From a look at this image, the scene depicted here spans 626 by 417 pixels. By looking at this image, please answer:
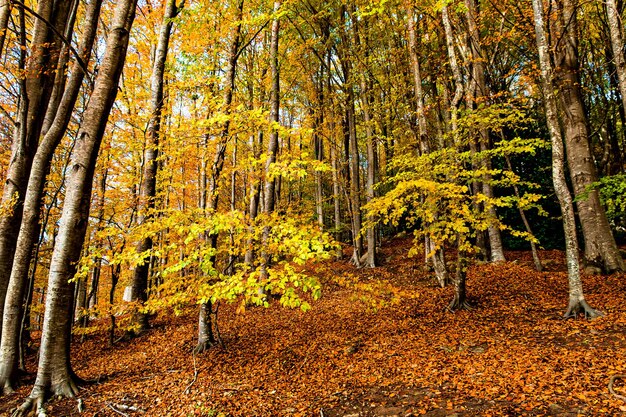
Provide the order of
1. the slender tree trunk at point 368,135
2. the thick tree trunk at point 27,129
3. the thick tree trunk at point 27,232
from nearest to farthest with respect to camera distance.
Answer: the thick tree trunk at point 27,232 < the thick tree trunk at point 27,129 < the slender tree trunk at point 368,135

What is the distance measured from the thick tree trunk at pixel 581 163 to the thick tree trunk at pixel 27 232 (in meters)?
11.8

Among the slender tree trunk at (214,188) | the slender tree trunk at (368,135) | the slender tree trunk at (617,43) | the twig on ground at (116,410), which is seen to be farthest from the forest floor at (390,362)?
the slender tree trunk at (368,135)

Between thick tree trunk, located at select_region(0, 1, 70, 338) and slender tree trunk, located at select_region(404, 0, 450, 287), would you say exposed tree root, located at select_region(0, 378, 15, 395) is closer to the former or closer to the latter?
thick tree trunk, located at select_region(0, 1, 70, 338)

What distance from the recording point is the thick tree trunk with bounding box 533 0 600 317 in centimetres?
630

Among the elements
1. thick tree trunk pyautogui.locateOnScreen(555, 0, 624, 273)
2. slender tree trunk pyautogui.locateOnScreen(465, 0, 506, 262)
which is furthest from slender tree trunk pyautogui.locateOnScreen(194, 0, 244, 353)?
thick tree trunk pyautogui.locateOnScreen(555, 0, 624, 273)

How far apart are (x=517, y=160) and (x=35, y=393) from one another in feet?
60.4

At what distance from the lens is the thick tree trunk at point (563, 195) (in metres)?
6.30

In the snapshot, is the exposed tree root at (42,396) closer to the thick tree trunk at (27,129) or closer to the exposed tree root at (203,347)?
the exposed tree root at (203,347)

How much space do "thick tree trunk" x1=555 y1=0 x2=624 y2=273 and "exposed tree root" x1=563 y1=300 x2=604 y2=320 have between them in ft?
11.5

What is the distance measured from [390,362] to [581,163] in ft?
27.8


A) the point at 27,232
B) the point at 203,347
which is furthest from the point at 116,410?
the point at 27,232

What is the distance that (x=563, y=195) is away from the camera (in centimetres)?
638

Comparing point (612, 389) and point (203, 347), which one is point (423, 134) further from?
point (203, 347)

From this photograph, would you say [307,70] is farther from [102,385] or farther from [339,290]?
[102,385]
